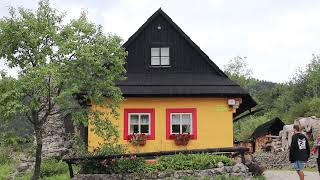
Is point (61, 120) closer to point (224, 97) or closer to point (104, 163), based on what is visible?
point (224, 97)

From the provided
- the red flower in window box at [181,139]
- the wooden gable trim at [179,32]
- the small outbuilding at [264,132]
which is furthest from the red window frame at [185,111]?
the small outbuilding at [264,132]

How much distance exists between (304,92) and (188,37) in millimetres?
43695

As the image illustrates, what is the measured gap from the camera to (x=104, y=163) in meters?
16.2

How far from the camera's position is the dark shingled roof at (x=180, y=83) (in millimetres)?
22436

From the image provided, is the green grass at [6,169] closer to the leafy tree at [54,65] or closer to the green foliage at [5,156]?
the green foliage at [5,156]

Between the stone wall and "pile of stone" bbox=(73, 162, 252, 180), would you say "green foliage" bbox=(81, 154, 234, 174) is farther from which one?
the stone wall

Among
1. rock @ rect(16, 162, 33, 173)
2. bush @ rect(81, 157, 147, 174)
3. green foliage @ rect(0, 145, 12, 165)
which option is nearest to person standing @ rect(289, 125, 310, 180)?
bush @ rect(81, 157, 147, 174)

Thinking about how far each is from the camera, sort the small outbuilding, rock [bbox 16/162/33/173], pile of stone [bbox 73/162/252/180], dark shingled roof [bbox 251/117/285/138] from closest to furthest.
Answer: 1. pile of stone [bbox 73/162/252/180]
2. rock [bbox 16/162/33/173]
3. the small outbuilding
4. dark shingled roof [bbox 251/117/285/138]

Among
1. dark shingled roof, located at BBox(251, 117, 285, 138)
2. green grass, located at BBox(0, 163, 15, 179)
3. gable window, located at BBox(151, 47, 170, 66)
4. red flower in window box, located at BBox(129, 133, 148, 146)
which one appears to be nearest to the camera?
green grass, located at BBox(0, 163, 15, 179)

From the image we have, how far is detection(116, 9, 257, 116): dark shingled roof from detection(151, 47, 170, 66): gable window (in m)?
0.51

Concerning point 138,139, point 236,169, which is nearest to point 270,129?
point 138,139

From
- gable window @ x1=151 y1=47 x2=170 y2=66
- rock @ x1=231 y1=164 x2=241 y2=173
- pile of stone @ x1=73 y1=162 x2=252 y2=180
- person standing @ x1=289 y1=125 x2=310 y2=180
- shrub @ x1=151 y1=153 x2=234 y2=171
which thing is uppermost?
gable window @ x1=151 y1=47 x2=170 y2=66

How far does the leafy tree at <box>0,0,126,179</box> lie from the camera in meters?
Result: 15.4

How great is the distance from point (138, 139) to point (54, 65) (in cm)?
721
